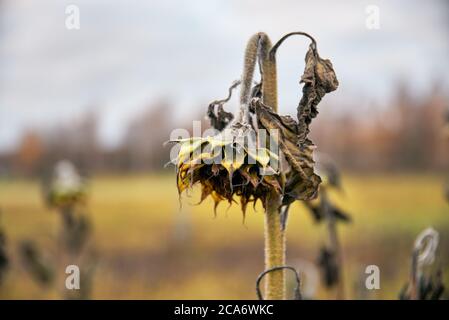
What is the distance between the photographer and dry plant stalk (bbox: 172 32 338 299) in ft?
3.22

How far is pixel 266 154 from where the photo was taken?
986 millimetres

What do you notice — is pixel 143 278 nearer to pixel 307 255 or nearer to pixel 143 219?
pixel 143 219

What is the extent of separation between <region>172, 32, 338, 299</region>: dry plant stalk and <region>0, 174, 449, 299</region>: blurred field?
11.0 ft

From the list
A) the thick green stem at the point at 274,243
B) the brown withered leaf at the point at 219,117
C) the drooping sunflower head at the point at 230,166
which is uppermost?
the brown withered leaf at the point at 219,117

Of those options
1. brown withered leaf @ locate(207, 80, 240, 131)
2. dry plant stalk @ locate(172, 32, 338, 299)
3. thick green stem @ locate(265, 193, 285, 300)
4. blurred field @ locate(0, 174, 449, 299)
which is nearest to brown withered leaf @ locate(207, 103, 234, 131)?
brown withered leaf @ locate(207, 80, 240, 131)

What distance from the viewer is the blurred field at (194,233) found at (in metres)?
4.89

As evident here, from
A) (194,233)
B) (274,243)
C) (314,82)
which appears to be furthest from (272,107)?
(194,233)

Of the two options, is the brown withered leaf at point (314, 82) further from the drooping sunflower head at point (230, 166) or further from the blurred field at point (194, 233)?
the blurred field at point (194, 233)

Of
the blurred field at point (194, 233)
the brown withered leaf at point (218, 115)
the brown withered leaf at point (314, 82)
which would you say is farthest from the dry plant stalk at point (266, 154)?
the blurred field at point (194, 233)

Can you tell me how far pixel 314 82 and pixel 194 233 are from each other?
15.7 feet

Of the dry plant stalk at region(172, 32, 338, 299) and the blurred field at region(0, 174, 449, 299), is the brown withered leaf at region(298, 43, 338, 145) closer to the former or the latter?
the dry plant stalk at region(172, 32, 338, 299)

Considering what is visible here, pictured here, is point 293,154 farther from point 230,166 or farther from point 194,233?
point 194,233
